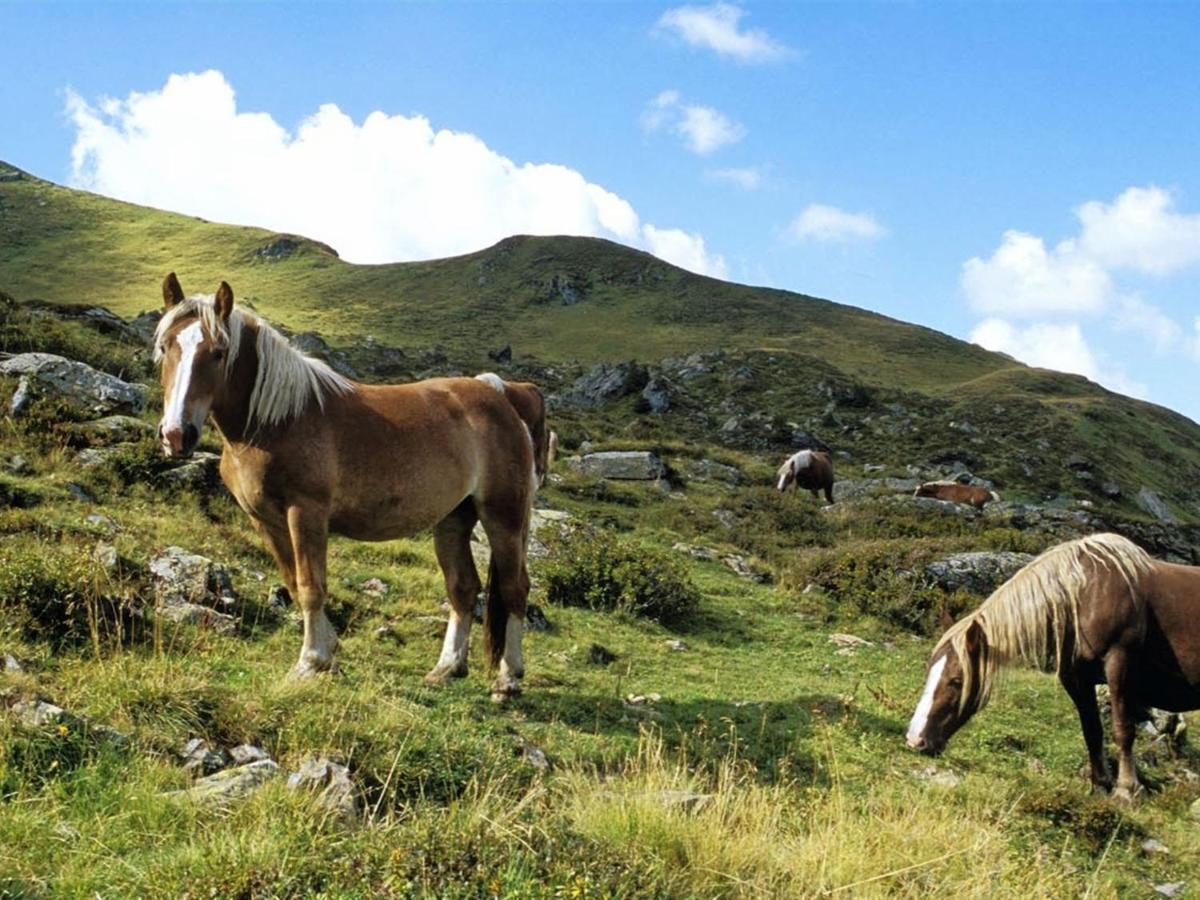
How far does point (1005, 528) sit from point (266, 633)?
15457 millimetres

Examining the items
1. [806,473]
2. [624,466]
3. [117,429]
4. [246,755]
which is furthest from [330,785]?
[806,473]

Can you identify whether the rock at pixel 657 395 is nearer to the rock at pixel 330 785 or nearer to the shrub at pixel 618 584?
the shrub at pixel 618 584

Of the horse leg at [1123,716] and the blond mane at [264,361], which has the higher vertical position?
the blond mane at [264,361]

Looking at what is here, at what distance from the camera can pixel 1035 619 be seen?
6.99 m

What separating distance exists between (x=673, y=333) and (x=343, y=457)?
73252 mm

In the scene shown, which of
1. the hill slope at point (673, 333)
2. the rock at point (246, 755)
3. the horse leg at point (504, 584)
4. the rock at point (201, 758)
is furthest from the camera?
the hill slope at point (673, 333)

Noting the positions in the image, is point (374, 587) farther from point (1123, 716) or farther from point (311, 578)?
point (1123, 716)

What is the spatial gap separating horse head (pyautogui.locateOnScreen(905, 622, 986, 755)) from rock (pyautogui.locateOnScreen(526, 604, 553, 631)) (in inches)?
165

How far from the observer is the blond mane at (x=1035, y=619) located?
6992 millimetres

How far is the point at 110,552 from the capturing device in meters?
7.40

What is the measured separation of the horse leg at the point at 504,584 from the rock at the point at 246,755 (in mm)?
2718

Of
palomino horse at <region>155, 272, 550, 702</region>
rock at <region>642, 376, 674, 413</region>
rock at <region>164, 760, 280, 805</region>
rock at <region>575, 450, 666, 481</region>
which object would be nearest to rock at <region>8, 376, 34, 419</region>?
palomino horse at <region>155, 272, 550, 702</region>

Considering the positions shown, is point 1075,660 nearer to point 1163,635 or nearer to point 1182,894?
point 1163,635

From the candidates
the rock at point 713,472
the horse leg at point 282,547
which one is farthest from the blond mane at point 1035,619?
the rock at point 713,472
